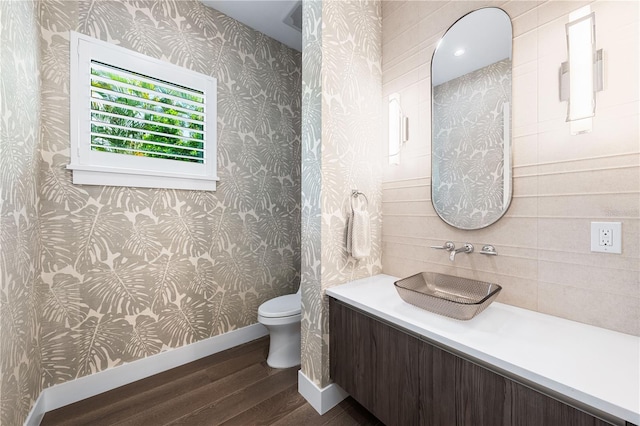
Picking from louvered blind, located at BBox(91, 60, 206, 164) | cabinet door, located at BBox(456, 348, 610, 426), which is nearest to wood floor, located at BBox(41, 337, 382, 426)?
cabinet door, located at BBox(456, 348, 610, 426)

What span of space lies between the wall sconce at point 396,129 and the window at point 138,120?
1388mm

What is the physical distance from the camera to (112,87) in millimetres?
1737

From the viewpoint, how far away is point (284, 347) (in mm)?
1996

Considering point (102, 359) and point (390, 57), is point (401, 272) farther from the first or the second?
point (102, 359)

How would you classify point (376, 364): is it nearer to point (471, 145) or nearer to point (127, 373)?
point (471, 145)

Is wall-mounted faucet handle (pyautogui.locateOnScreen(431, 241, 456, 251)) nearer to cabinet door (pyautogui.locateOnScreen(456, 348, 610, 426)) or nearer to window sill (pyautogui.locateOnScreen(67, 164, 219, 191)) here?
cabinet door (pyautogui.locateOnScreen(456, 348, 610, 426))

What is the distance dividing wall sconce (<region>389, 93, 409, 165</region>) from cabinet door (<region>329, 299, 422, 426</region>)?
1.04 m

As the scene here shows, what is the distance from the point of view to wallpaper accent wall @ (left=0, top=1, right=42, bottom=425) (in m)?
1.09

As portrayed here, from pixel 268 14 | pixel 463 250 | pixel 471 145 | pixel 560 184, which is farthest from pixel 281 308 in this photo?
pixel 268 14

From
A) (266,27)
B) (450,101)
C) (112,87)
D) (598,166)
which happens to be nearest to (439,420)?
(598,166)

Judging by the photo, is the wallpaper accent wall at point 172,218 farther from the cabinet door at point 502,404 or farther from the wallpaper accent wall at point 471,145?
the cabinet door at point 502,404

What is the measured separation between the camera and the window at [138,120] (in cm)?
164

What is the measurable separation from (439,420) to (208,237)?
1.87 meters

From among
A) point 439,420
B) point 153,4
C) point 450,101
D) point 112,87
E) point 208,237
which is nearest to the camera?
point 439,420
